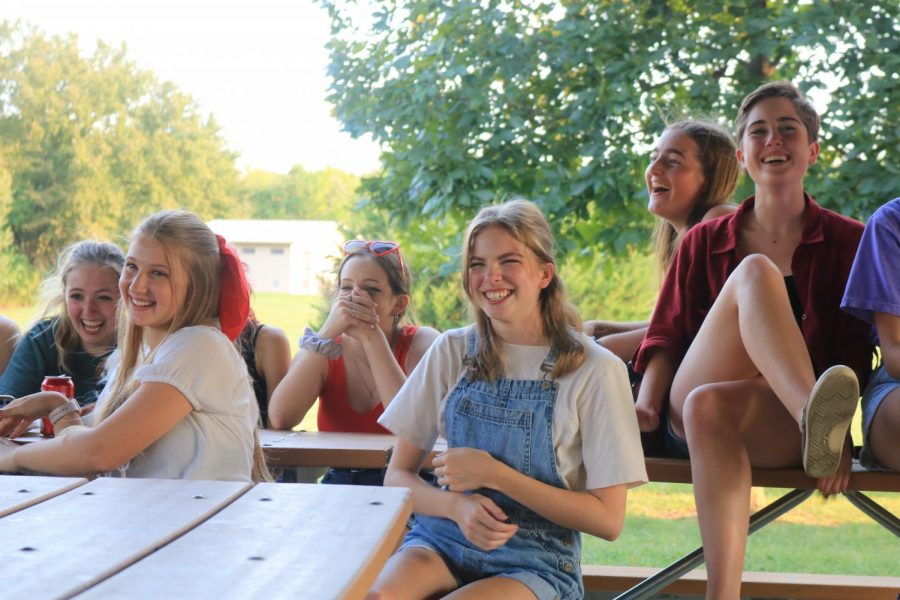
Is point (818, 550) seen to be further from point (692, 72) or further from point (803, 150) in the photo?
point (803, 150)

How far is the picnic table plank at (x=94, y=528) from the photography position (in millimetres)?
1169

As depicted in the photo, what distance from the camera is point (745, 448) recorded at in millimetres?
2277

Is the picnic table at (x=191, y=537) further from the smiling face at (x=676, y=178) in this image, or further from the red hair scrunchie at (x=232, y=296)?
the smiling face at (x=676, y=178)

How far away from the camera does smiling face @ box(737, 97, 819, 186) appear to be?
2725mm

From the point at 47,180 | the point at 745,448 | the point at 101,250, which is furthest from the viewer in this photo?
the point at 47,180

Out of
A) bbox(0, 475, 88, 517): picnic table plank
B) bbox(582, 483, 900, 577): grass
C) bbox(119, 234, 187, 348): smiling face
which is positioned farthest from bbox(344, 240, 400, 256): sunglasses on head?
bbox(582, 483, 900, 577): grass

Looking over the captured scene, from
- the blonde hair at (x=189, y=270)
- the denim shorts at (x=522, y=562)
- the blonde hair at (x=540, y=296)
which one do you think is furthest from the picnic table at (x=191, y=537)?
the blonde hair at (x=189, y=270)

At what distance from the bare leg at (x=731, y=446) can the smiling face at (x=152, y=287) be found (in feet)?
3.89

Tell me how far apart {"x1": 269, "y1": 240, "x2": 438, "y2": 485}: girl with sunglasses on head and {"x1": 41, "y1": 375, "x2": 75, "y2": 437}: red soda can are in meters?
0.59

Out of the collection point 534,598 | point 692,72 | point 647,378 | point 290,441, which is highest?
point 692,72

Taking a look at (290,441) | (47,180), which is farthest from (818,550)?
(47,180)

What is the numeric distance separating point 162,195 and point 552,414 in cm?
1057

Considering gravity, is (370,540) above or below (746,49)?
below

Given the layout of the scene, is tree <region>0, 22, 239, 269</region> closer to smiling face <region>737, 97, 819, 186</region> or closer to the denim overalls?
smiling face <region>737, 97, 819, 186</region>
